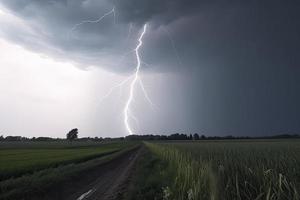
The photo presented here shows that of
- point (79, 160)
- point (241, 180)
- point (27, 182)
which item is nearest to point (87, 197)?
point (27, 182)

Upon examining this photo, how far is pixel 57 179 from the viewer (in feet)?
67.9

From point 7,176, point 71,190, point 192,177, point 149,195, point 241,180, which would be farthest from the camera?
point 7,176

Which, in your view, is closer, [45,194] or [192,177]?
[192,177]

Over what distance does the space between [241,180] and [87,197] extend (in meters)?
8.83

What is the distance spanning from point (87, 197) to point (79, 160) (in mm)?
26871

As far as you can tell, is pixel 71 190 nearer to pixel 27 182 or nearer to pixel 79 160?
pixel 27 182

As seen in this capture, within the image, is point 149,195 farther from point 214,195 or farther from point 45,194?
point 214,195

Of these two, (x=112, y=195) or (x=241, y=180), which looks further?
(x=112, y=195)

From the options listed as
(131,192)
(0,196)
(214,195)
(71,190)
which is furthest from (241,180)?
(71,190)

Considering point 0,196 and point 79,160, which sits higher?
point 79,160

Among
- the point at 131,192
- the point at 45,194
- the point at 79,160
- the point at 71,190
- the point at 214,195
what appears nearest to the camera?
the point at 214,195

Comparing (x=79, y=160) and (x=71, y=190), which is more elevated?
(x=79, y=160)

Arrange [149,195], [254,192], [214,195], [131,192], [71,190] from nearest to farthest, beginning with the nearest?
[214,195]
[254,192]
[149,195]
[131,192]
[71,190]

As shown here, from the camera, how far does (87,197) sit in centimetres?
1441
